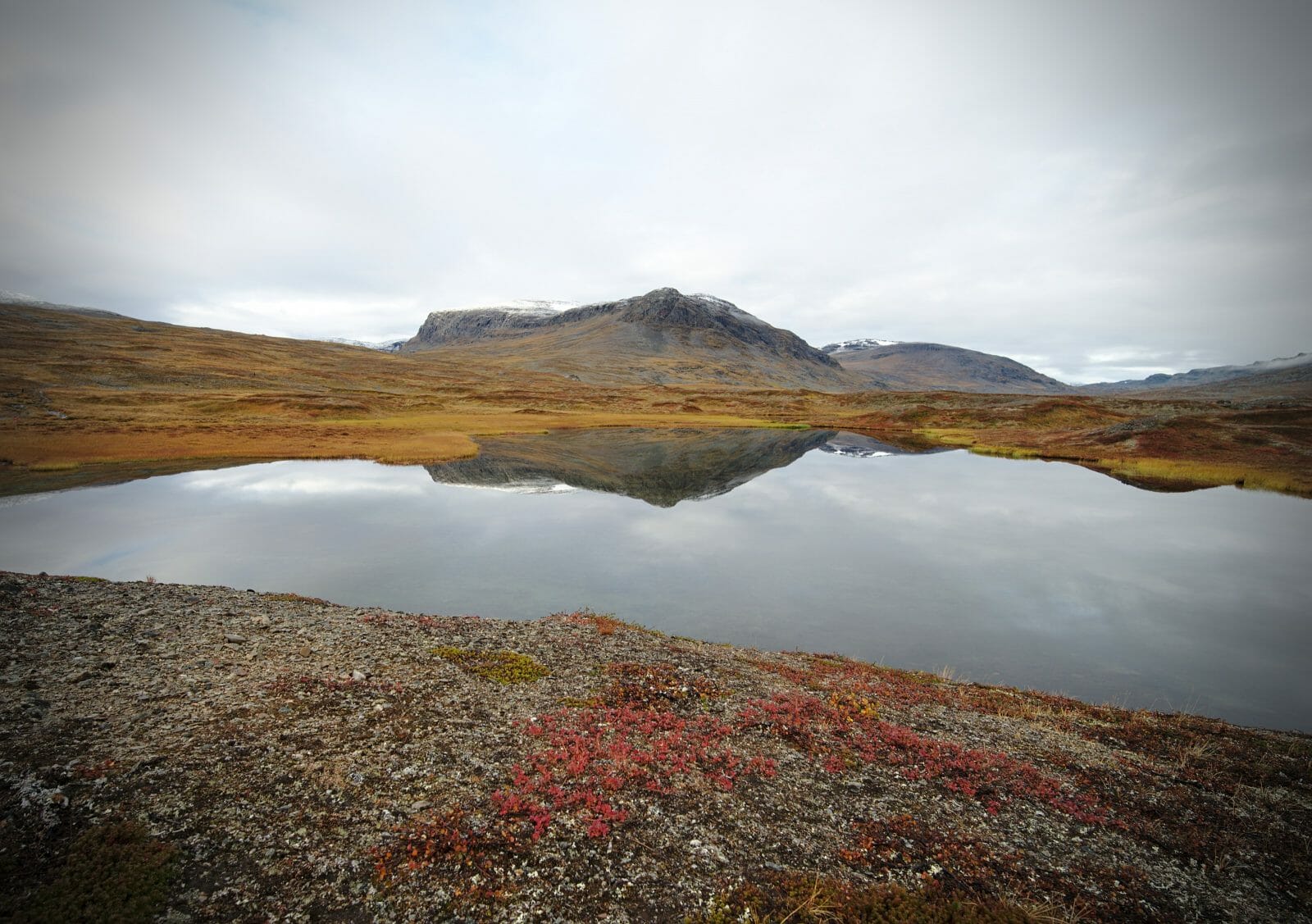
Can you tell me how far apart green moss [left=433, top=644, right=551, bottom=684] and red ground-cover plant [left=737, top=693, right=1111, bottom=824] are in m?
6.61

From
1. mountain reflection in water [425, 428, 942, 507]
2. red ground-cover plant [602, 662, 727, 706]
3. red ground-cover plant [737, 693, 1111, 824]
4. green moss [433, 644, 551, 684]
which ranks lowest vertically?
red ground-cover plant [737, 693, 1111, 824]

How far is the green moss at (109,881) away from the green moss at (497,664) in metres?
8.26

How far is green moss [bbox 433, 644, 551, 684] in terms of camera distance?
16547mm

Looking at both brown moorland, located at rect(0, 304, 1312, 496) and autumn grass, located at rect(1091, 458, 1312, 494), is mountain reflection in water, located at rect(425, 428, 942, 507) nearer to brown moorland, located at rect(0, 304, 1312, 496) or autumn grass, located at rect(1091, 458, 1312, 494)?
brown moorland, located at rect(0, 304, 1312, 496)

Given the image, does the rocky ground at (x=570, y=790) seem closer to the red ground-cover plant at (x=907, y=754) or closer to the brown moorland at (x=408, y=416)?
the red ground-cover plant at (x=907, y=754)

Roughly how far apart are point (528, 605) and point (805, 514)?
86.3ft

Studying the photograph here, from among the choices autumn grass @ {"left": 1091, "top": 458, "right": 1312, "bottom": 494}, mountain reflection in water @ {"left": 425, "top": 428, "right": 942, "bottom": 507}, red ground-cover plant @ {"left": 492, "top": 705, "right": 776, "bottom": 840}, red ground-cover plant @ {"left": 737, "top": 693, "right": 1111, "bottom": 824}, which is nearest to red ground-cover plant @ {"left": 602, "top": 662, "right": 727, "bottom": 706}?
→ red ground-cover plant @ {"left": 492, "top": 705, "right": 776, "bottom": 840}

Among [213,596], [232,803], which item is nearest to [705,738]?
[232,803]

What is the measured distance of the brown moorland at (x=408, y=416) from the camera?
59094 mm

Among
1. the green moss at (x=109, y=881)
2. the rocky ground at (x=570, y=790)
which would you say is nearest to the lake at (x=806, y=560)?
the rocky ground at (x=570, y=790)

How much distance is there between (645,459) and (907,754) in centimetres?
5665

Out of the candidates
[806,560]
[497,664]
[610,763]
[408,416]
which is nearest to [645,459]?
[806,560]

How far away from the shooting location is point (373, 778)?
1110cm

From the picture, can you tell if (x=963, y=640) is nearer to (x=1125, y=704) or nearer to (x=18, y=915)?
(x=1125, y=704)
